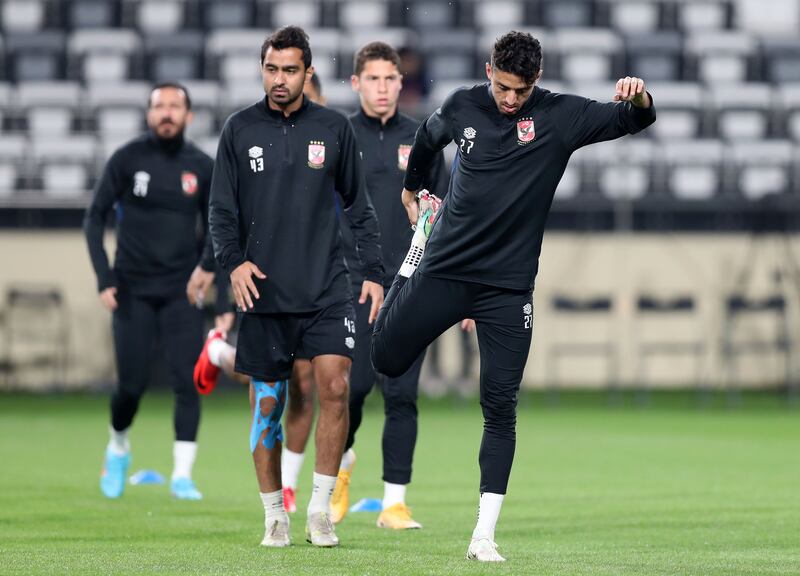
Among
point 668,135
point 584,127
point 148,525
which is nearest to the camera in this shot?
point 584,127

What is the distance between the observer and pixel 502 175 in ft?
18.6

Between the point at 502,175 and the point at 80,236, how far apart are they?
45.8ft

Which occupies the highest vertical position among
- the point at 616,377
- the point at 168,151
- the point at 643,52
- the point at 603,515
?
the point at 643,52

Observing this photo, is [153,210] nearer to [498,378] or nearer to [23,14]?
[498,378]

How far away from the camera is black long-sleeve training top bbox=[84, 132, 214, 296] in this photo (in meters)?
8.90

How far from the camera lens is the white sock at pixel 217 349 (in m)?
7.89

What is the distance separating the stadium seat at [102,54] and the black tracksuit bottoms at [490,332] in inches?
626

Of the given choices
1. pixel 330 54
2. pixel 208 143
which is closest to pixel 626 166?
pixel 330 54

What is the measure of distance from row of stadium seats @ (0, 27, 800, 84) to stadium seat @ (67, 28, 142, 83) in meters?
0.01

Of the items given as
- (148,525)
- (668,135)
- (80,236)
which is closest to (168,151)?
(148,525)

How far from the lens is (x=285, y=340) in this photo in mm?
6312

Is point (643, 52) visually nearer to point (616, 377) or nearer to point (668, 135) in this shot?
point (668, 135)

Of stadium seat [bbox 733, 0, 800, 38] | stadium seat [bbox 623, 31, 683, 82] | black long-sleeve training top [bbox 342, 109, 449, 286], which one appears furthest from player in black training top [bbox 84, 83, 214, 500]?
stadium seat [bbox 733, 0, 800, 38]

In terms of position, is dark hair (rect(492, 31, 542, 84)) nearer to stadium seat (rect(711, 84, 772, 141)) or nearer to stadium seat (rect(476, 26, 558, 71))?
stadium seat (rect(476, 26, 558, 71))
